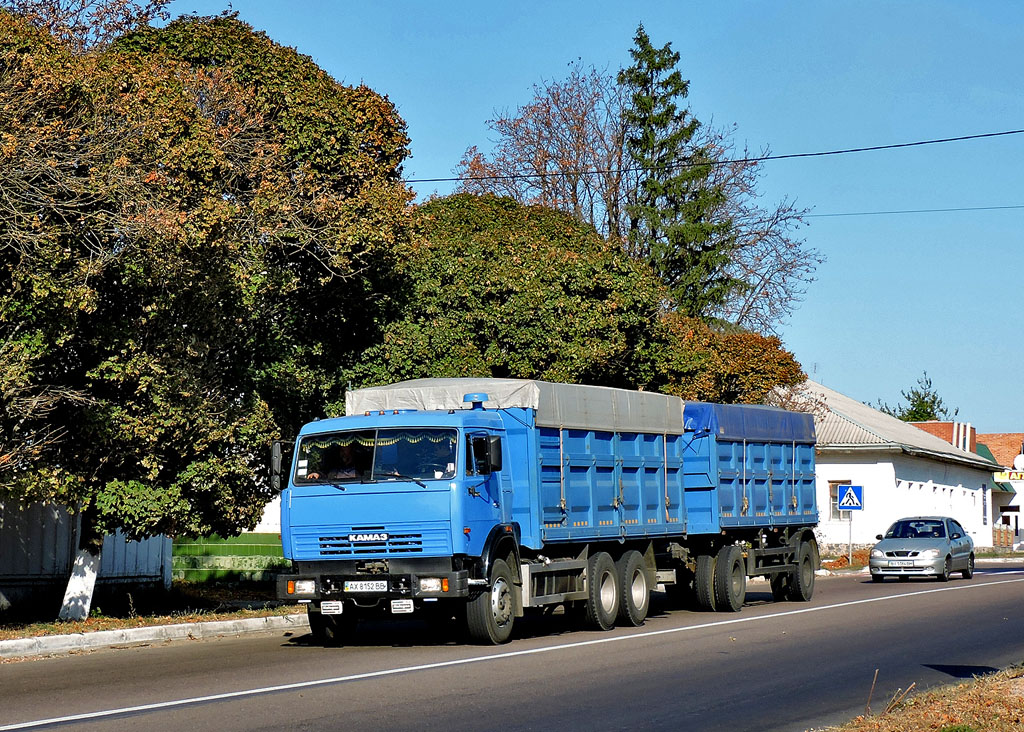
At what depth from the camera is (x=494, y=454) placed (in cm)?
1513

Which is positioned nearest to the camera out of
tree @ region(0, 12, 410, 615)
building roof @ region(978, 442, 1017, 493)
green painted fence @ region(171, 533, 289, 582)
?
tree @ region(0, 12, 410, 615)

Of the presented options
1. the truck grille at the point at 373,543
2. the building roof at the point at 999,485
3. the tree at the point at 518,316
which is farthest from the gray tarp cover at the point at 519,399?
the building roof at the point at 999,485

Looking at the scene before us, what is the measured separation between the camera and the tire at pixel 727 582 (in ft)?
68.8

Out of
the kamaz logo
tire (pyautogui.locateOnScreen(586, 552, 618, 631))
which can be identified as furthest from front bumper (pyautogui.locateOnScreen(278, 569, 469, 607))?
tire (pyautogui.locateOnScreen(586, 552, 618, 631))

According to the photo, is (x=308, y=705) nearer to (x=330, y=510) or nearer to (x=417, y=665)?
(x=417, y=665)

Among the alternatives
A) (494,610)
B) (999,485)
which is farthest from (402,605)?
(999,485)

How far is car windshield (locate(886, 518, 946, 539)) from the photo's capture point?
112 feet

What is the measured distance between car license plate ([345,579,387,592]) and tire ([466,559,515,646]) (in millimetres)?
1052

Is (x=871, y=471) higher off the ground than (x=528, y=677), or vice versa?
(x=871, y=471)

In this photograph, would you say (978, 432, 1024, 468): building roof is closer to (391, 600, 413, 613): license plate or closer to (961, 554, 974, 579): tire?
(961, 554, 974, 579): tire

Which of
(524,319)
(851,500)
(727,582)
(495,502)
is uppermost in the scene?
(524,319)

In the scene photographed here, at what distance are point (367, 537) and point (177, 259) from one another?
3.97 metres

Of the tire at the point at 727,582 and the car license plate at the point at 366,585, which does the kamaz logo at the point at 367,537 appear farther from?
the tire at the point at 727,582

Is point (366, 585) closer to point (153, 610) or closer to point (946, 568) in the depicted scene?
point (153, 610)
